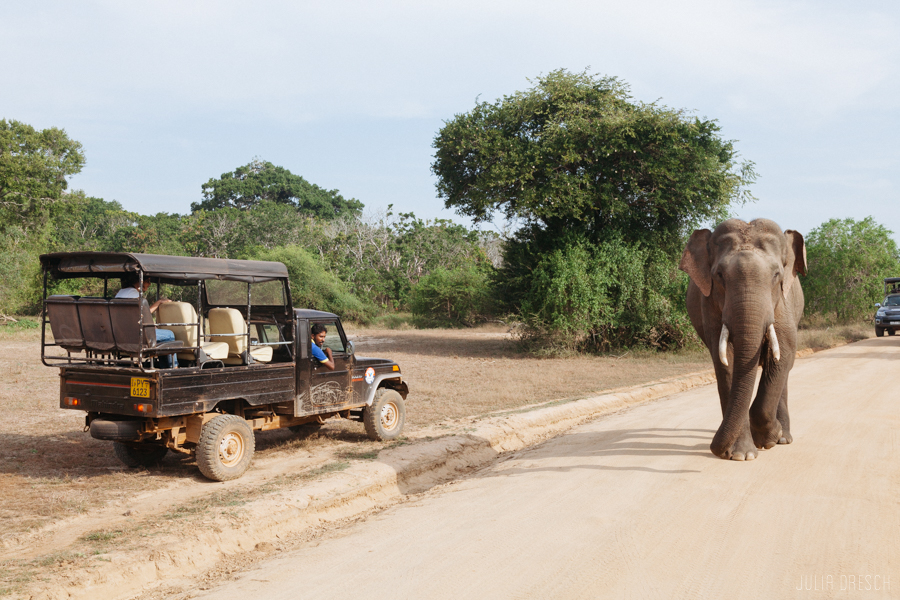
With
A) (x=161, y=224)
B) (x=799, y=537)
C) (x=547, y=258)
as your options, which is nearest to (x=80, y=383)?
(x=799, y=537)

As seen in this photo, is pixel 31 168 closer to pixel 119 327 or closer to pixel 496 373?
pixel 496 373

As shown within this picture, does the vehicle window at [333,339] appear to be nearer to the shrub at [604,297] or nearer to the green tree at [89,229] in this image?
the shrub at [604,297]

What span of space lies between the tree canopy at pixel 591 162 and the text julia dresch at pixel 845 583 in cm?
1965

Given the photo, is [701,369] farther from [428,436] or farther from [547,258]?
[428,436]

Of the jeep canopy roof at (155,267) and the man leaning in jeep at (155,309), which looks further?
the man leaning in jeep at (155,309)

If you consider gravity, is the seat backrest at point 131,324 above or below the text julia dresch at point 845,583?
above

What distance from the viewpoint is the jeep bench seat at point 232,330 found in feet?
28.3

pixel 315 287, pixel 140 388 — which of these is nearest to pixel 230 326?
pixel 140 388

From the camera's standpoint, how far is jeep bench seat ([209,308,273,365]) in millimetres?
8641

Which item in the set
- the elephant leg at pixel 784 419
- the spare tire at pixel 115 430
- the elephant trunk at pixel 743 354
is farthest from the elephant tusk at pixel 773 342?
the spare tire at pixel 115 430

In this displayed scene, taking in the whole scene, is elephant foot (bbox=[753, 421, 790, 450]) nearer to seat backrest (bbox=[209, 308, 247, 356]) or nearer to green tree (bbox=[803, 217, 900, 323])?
seat backrest (bbox=[209, 308, 247, 356])

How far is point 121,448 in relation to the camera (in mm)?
8641

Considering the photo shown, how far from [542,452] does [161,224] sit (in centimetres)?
5950

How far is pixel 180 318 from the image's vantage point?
809cm
